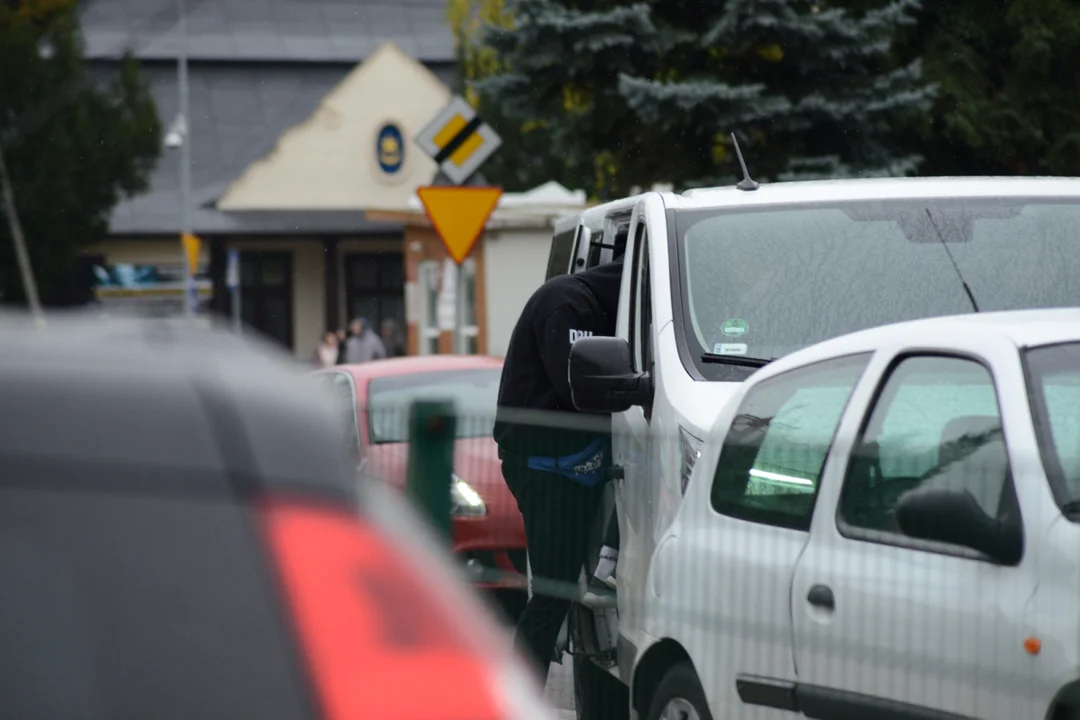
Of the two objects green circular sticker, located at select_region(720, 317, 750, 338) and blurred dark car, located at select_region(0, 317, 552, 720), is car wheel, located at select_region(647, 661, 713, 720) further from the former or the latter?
blurred dark car, located at select_region(0, 317, 552, 720)

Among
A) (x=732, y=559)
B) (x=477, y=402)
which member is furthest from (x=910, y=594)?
(x=477, y=402)

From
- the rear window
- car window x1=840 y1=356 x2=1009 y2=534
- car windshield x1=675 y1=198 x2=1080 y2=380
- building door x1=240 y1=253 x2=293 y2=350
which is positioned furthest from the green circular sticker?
building door x1=240 y1=253 x2=293 y2=350

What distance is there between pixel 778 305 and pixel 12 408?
462 cm

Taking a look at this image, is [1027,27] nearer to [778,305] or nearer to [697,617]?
[778,305]

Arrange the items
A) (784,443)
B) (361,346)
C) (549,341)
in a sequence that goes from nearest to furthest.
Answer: (784,443) < (549,341) < (361,346)

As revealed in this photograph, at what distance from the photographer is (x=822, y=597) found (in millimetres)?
4484

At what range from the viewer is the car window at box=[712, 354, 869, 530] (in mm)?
4777

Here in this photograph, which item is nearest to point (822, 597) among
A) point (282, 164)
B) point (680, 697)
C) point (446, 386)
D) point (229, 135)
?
point (680, 697)

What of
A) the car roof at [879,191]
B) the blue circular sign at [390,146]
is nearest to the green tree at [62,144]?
the blue circular sign at [390,146]

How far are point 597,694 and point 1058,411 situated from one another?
284 cm

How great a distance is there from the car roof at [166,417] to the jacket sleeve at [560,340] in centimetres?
440

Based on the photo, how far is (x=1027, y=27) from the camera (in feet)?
66.0

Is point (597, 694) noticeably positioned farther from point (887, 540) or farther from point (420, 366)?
point (420, 366)

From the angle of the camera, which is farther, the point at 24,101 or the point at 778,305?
the point at 24,101
